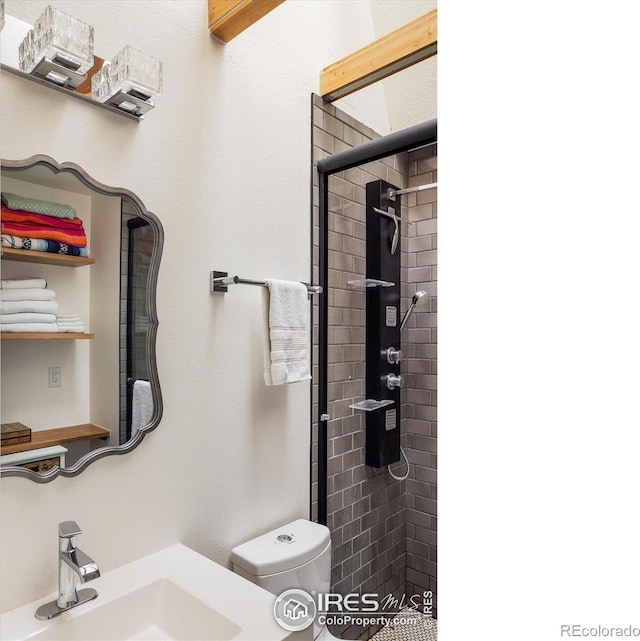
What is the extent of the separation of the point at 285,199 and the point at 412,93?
36.0 inches

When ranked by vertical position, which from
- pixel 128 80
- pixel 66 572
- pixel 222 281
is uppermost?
pixel 128 80

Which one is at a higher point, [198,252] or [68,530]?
[198,252]

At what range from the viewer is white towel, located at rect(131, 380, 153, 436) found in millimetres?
1228

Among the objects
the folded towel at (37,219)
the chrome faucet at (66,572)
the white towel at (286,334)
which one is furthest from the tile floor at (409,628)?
the folded towel at (37,219)

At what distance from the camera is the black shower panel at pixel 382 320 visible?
6.56ft

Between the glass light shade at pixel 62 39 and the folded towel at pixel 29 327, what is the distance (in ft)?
1.90

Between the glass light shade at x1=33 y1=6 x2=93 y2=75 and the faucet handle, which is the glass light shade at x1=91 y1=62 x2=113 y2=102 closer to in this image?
the glass light shade at x1=33 y1=6 x2=93 y2=75

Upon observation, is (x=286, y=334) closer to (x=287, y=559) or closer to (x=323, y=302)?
(x=323, y=302)

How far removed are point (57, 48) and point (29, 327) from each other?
2.00 ft

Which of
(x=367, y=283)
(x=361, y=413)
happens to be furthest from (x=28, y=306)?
(x=361, y=413)

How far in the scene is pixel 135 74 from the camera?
111 centimetres

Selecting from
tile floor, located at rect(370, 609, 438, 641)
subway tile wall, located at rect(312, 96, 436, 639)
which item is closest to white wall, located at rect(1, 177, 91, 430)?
subway tile wall, located at rect(312, 96, 436, 639)

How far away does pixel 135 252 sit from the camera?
123cm
